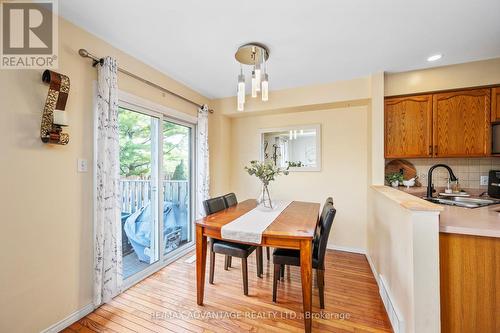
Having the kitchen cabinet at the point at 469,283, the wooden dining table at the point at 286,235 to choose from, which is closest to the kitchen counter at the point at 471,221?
the kitchen cabinet at the point at 469,283

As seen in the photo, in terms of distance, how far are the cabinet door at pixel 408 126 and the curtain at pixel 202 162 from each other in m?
2.59

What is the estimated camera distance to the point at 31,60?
155 centimetres

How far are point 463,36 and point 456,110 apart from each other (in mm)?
866

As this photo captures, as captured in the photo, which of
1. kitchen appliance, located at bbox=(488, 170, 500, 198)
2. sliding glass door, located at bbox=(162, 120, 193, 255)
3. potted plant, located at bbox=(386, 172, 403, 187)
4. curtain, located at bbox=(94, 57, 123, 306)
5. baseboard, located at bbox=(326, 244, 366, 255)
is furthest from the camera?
baseboard, located at bbox=(326, 244, 366, 255)

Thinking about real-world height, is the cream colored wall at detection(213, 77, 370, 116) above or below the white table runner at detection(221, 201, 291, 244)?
above

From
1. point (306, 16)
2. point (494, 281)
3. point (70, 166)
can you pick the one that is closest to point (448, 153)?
point (494, 281)

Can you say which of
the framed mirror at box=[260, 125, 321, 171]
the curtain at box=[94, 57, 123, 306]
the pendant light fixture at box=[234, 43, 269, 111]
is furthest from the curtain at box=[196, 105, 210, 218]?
the curtain at box=[94, 57, 123, 306]

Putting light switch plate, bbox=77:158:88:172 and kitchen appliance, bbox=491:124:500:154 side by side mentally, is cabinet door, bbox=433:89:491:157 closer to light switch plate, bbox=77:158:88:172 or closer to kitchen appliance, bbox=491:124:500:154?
kitchen appliance, bbox=491:124:500:154

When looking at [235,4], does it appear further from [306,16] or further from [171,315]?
[171,315]

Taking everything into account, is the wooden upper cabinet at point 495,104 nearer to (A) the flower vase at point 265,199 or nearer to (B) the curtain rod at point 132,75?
(A) the flower vase at point 265,199

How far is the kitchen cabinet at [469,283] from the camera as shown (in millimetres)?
1281

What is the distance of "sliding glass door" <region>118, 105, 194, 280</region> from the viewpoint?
2.48 metres

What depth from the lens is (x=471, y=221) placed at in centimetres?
140

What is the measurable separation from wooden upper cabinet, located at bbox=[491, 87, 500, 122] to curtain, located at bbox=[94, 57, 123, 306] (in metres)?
4.00
